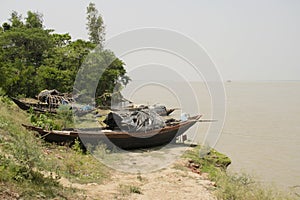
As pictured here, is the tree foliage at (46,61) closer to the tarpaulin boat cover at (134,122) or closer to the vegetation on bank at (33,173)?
the tarpaulin boat cover at (134,122)

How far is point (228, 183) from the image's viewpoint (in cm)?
710

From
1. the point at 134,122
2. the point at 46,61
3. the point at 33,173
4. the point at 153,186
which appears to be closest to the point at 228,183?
the point at 153,186

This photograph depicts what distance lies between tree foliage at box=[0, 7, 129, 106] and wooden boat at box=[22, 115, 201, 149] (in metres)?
10.2

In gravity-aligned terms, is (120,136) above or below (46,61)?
below

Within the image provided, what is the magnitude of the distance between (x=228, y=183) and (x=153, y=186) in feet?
6.11

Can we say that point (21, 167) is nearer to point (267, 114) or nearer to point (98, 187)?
point (98, 187)

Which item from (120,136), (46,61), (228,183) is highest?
(46,61)

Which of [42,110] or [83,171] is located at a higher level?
[42,110]

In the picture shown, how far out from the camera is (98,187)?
6.55m

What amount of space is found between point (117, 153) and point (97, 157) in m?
1.17

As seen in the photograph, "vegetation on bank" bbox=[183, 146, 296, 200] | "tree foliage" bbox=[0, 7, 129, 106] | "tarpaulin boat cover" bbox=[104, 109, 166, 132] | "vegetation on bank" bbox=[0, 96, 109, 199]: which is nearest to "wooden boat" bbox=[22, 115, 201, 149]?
"tarpaulin boat cover" bbox=[104, 109, 166, 132]

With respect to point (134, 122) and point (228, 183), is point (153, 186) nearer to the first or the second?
point (228, 183)

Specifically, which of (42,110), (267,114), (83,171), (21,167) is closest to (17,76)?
(42,110)

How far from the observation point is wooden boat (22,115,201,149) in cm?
987
